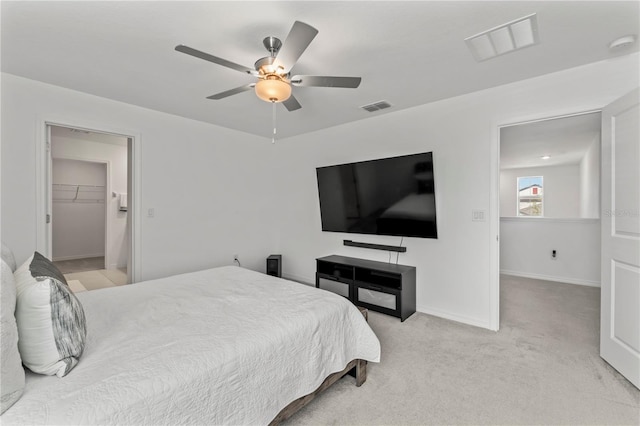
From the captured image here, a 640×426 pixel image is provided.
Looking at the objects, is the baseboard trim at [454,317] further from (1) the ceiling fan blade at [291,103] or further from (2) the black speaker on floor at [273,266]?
(1) the ceiling fan blade at [291,103]

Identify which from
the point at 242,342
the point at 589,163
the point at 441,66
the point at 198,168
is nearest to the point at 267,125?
the point at 198,168

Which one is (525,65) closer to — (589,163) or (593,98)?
(593,98)

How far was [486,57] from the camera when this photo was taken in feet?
7.55

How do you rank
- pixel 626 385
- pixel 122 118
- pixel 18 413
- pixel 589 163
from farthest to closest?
pixel 589 163, pixel 122 118, pixel 626 385, pixel 18 413

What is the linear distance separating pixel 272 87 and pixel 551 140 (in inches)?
196

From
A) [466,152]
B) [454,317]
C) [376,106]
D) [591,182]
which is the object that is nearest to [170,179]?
[376,106]

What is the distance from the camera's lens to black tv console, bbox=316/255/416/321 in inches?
126

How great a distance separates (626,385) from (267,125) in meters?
4.40

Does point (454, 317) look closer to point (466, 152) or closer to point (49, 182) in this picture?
point (466, 152)

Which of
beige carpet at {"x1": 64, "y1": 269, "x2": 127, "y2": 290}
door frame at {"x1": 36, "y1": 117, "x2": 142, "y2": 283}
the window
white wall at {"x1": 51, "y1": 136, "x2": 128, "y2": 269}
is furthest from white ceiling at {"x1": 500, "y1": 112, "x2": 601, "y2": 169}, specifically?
white wall at {"x1": 51, "y1": 136, "x2": 128, "y2": 269}

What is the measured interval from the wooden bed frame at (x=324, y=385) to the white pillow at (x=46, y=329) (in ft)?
3.13

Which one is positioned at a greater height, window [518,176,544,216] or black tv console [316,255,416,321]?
window [518,176,544,216]

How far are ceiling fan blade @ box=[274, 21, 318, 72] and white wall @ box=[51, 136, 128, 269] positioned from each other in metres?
4.89

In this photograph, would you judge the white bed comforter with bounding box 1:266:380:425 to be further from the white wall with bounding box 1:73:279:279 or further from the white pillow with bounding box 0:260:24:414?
the white wall with bounding box 1:73:279:279
